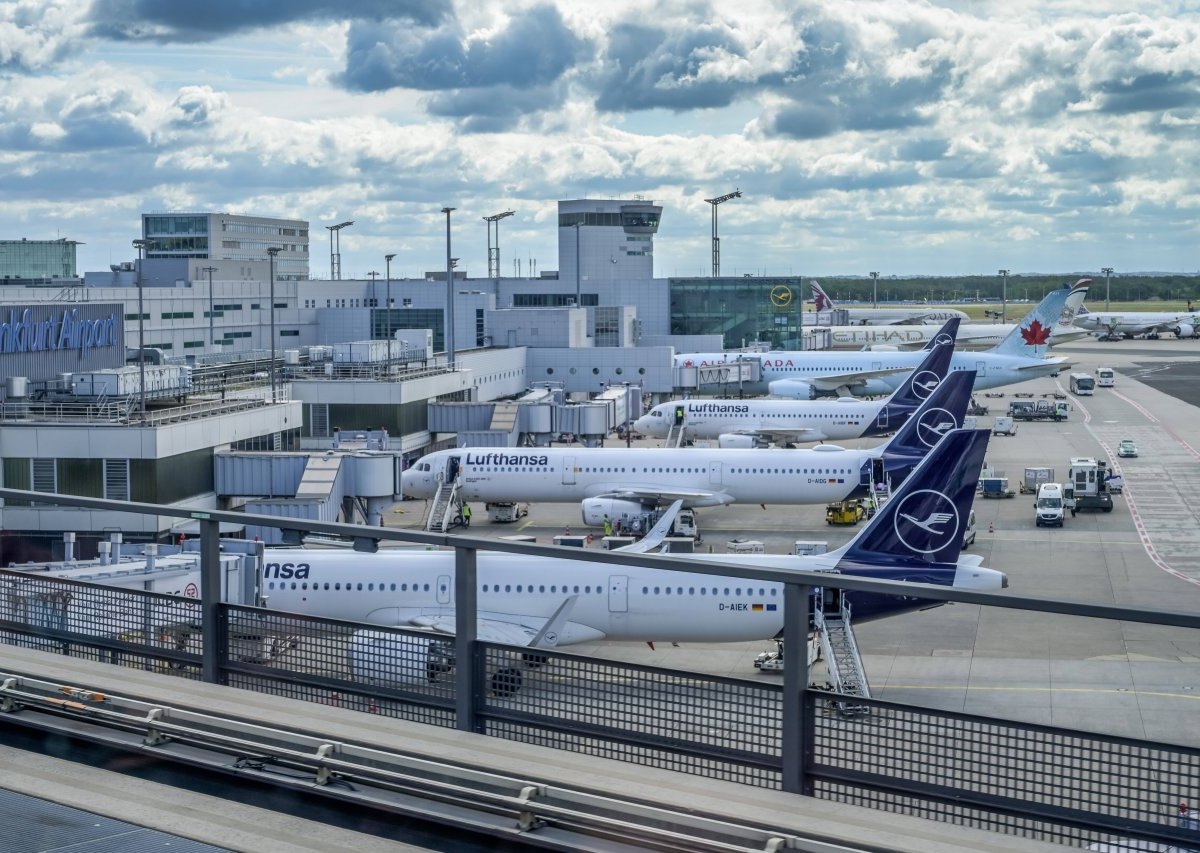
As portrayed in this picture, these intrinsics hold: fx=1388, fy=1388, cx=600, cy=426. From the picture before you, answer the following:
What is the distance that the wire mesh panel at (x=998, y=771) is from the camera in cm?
726

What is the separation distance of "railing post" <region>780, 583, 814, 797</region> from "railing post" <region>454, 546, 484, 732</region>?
7.42 feet

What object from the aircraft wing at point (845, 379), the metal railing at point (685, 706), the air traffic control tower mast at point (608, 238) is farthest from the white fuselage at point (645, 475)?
the air traffic control tower mast at point (608, 238)

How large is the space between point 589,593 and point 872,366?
72683 mm

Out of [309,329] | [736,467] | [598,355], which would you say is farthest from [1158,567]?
[309,329]

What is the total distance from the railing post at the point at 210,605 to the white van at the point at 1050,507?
50.5 m

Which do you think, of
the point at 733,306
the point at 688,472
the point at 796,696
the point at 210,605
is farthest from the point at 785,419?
the point at 796,696

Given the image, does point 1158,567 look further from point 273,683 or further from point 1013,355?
point 1013,355

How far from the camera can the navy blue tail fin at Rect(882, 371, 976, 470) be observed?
57875mm

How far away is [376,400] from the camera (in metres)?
62.4

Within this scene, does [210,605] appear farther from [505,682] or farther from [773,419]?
[773,419]

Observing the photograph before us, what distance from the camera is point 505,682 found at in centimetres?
942

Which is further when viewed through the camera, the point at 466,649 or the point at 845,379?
the point at 845,379

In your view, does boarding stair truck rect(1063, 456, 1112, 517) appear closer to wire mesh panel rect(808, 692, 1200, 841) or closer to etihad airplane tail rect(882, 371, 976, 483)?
etihad airplane tail rect(882, 371, 976, 483)

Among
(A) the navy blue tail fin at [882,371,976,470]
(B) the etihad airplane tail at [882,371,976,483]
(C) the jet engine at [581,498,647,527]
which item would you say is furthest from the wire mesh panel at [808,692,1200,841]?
(A) the navy blue tail fin at [882,371,976,470]
